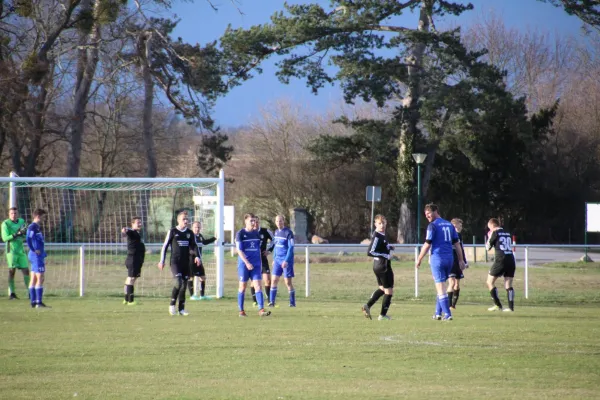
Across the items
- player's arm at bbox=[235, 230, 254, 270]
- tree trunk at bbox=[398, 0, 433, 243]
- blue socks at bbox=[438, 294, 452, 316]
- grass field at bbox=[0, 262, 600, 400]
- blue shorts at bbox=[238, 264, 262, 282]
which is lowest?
grass field at bbox=[0, 262, 600, 400]

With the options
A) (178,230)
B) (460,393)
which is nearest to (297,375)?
(460,393)

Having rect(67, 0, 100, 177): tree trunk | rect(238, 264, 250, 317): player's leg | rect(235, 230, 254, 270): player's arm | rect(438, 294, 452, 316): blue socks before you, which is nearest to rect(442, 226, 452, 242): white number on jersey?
rect(438, 294, 452, 316): blue socks

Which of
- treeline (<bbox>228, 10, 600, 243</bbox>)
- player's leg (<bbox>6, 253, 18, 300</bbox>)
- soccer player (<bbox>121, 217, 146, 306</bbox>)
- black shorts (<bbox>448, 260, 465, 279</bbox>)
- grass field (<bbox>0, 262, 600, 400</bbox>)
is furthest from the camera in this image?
Result: treeline (<bbox>228, 10, 600, 243</bbox>)

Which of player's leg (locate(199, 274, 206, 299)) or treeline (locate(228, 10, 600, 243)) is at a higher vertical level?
treeline (locate(228, 10, 600, 243))

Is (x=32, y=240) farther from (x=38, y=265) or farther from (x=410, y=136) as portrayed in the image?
(x=410, y=136)

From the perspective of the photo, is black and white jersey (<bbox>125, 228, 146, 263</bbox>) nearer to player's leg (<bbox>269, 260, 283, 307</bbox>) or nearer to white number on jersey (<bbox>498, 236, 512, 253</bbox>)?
player's leg (<bbox>269, 260, 283, 307</bbox>)

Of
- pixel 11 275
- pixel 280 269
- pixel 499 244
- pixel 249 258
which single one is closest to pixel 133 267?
pixel 11 275

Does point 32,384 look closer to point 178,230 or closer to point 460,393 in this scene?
point 460,393

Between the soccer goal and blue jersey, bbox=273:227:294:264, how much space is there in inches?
113

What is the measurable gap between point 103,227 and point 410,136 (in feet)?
61.4

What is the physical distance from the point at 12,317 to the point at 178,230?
332 cm

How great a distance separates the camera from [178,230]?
54.2 ft

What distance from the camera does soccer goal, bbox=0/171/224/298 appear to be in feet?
70.7

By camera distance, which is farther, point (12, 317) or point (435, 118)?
point (435, 118)
